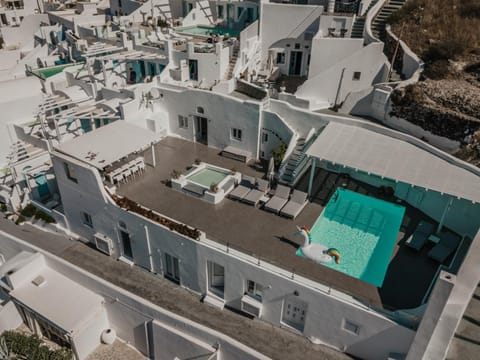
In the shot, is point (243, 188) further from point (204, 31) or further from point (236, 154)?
point (204, 31)

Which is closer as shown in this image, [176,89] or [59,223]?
[59,223]

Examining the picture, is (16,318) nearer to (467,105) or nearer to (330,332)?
(330,332)

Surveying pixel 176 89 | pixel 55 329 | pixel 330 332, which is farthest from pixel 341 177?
pixel 55 329

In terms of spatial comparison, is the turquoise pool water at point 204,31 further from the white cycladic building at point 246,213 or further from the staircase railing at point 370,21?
the white cycladic building at point 246,213

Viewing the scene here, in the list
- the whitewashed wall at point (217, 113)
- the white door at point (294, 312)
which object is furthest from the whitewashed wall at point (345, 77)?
the white door at point (294, 312)

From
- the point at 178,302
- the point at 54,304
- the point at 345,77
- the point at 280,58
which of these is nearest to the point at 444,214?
the point at 345,77

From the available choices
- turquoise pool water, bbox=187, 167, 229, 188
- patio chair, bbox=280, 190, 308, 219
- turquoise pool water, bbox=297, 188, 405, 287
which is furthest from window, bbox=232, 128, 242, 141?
turquoise pool water, bbox=297, 188, 405, 287

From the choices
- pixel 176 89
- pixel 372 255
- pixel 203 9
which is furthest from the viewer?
pixel 203 9
